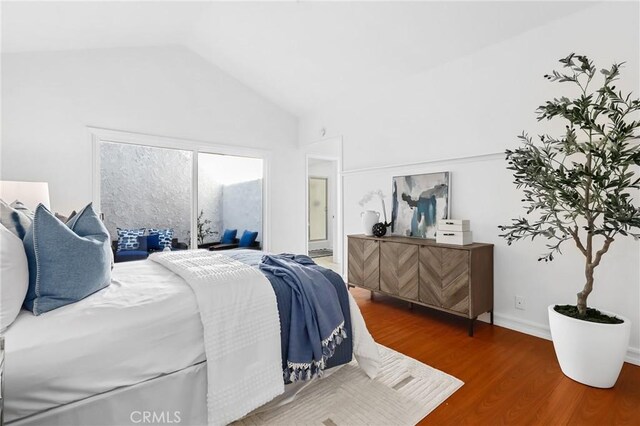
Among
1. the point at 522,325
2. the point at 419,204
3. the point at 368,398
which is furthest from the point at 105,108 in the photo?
the point at 522,325

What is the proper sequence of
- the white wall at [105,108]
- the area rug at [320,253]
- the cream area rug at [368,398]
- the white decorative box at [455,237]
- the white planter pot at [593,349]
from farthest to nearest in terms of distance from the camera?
the area rug at [320,253] → the white wall at [105,108] → the white decorative box at [455,237] → the white planter pot at [593,349] → the cream area rug at [368,398]

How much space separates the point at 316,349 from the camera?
1.78 metres

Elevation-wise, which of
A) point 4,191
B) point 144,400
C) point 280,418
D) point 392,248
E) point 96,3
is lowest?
point 280,418

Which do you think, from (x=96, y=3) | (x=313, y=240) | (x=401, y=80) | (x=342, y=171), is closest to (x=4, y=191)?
(x=96, y=3)

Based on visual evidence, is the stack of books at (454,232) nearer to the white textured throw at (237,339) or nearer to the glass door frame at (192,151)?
the white textured throw at (237,339)

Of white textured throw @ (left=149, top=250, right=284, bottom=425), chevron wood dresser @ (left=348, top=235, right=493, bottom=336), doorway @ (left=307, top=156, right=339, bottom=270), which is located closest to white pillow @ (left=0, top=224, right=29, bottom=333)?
white textured throw @ (left=149, top=250, right=284, bottom=425)

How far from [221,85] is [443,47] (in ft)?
9.80

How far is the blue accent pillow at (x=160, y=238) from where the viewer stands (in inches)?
159

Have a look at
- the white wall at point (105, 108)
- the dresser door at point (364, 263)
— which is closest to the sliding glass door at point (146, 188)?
the white wall at point (105, 108)

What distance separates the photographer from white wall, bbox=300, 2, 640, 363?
7.69 ft

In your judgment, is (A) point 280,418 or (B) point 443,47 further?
(B) point 443,47

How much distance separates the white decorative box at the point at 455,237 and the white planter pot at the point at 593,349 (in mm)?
994

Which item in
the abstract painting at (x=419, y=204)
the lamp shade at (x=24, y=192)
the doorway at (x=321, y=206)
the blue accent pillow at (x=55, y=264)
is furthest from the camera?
the doorway at (x=321, y=206)

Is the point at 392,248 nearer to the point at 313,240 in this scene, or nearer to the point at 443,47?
the point at 443,47
